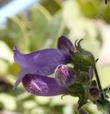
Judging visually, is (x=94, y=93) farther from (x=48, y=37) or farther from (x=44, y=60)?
(x=48, y=37)

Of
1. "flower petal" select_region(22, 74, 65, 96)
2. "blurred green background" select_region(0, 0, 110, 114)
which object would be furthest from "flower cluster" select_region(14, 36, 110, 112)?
"blurred green background" select_region(0, 0, 110, 114)

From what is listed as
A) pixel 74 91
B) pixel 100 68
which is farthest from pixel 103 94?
pixel 100 68

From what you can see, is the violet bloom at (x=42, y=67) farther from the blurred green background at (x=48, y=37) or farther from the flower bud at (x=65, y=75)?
the blurred green background at (x=48, y=37)

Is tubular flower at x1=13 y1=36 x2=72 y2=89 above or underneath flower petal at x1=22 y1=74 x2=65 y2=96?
above

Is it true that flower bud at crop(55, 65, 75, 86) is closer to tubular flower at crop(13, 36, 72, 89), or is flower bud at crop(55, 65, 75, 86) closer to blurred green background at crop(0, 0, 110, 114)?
tubular flower at crop(13, 36, 72, 89)

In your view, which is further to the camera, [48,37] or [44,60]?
[48,37]

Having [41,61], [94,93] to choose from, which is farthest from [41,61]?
[94,93]

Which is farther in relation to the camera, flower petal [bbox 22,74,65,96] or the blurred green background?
the blurred green background
